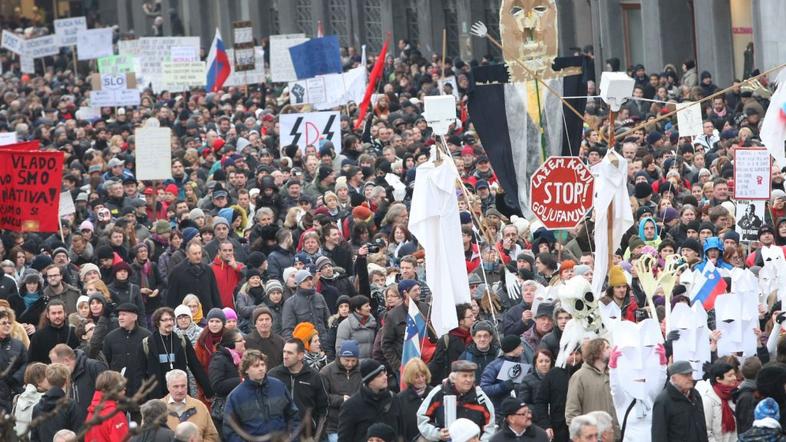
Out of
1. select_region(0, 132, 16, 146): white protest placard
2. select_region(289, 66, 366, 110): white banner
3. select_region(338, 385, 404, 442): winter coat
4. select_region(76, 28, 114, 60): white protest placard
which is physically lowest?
select_region(338, 385, 404, 442): winter coat

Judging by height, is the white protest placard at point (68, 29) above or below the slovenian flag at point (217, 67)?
above

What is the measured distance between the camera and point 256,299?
15.6m

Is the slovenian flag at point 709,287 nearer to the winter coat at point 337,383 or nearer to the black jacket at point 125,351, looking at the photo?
the winter coat at point 337,383

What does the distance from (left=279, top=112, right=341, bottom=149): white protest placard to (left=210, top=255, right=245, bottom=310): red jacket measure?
334 inches

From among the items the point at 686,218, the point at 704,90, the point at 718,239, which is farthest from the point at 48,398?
the point at 704,90

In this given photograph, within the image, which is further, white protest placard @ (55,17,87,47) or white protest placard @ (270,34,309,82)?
white protest placard @ (55,17,87,47)

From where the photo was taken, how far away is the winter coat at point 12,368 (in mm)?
13141

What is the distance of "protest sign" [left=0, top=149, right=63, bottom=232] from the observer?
17812mm

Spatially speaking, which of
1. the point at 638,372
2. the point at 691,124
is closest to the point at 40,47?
the point at 691,124

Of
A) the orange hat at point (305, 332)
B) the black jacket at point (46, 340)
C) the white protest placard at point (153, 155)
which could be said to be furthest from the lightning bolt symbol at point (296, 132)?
the orange hat at point (305, 332)

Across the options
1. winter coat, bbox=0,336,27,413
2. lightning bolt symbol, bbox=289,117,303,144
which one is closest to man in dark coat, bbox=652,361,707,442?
winter coat, bbox=0,336,27,413

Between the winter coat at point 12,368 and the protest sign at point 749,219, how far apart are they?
677 cm

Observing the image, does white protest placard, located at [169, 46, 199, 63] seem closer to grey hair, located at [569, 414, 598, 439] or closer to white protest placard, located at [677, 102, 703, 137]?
white protest placard, located at [677, 102, 703, 137]

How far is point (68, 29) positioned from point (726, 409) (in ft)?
111
